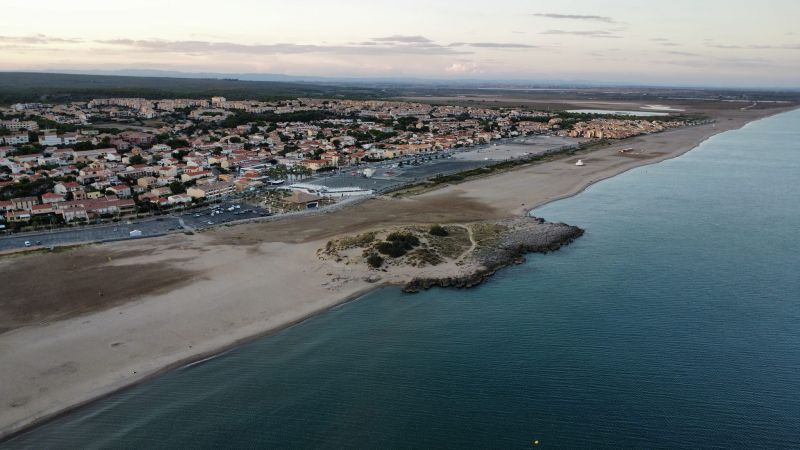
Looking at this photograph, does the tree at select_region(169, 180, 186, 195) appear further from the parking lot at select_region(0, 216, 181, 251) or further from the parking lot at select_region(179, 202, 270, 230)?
the parking lot at select_region(0, 216, 181, 251)

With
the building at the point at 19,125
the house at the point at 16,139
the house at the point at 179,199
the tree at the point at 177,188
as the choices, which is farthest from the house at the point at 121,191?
the building at the point at 19,125

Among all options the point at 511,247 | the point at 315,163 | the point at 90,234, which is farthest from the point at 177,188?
the point at 511,247

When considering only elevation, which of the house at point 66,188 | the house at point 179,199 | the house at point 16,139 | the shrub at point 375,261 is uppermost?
the house at point 16,139

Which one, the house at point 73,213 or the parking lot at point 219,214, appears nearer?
the parking lot at point 219,214

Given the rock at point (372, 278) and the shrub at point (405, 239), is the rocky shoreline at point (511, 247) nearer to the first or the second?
the rock at point (372, 278)

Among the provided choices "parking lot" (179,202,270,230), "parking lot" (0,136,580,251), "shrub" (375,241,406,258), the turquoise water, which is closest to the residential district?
"parking lot" (0,136,580,251)

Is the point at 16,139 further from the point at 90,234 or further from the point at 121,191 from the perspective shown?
the point at 90,234

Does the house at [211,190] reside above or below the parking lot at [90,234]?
above

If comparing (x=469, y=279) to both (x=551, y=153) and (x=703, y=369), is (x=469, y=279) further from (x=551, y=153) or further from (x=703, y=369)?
(x=551, y=153)
